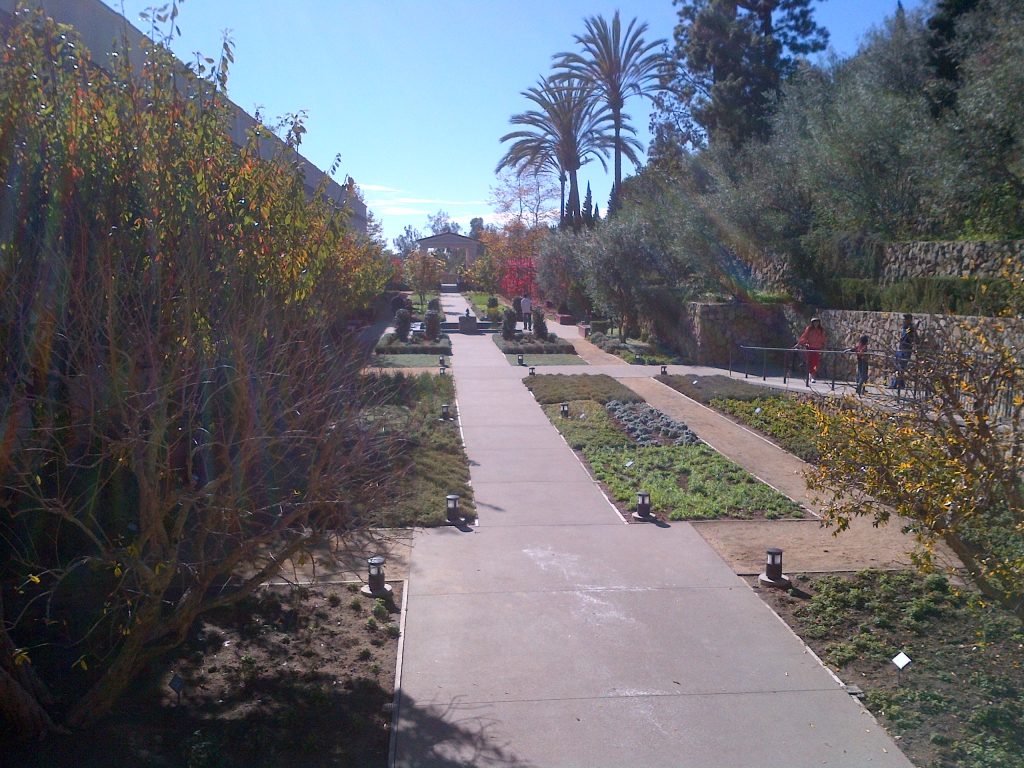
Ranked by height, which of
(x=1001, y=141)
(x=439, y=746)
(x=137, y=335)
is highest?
(x=1001, y=141)

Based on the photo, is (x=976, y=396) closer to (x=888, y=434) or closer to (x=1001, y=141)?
(x=888, y=434)

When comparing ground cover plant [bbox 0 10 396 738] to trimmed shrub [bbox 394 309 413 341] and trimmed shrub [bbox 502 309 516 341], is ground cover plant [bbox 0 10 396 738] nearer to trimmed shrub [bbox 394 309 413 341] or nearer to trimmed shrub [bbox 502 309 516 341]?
trimmed shrub [bbox 394 309 413 341]

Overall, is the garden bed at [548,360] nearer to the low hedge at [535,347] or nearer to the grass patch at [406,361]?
the low hedge at [535,347]

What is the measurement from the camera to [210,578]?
4.89 meters

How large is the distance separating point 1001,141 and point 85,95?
54.6ft

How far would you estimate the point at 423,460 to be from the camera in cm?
1138

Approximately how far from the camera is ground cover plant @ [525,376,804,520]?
9.77 m

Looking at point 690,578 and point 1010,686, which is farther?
point 690,578

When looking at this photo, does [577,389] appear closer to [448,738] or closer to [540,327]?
[540,327]

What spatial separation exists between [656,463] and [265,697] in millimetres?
7113

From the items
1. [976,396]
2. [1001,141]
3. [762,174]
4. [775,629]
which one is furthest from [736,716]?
[762,174]

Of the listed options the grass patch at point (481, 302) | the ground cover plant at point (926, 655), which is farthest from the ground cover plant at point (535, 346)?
the ground cover plant at point (926, 655)

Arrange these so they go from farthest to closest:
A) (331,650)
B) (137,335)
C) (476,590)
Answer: (476,590), (331,650), (137,335)

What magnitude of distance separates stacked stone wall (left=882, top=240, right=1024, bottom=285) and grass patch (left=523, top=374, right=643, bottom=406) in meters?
6.62
